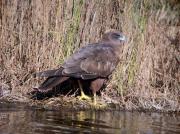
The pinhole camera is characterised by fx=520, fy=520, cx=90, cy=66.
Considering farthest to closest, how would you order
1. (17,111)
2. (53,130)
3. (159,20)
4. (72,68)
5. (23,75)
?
(159,20) < (23,75) < (72,68) < (17,111) < (53,130)

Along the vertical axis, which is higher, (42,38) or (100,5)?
(100,5)

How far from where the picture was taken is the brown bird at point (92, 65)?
27.5ft

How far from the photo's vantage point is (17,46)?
913cm

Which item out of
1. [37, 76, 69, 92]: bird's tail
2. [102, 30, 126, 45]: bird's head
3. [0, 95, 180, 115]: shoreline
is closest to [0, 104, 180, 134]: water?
[0, 95, 180, 115]: shoreline

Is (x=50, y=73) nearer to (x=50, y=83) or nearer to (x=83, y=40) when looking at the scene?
(x=50, y=83)

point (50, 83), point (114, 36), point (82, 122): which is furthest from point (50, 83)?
point (114, 36)

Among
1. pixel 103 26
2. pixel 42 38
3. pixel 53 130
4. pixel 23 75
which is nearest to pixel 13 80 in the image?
pixel 23 75

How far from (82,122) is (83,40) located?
2.32 m

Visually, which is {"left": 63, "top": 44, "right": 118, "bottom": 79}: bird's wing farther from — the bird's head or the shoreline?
the shoreline

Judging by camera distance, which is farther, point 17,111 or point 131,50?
point 131,50

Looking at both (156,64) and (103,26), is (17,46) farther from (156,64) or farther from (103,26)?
(156,64)

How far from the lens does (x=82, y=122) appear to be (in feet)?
24.1

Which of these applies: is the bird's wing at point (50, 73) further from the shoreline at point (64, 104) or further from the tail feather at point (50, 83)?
the shoreline at point (64, 104)

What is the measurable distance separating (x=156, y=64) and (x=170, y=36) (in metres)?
0.77
